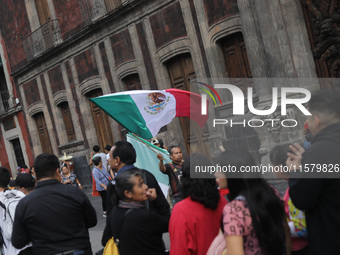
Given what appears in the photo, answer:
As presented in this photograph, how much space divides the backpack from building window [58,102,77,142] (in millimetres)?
14998

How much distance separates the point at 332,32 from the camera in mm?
10258

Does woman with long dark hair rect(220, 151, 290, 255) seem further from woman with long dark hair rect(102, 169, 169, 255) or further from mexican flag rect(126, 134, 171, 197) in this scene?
mexican flag rect(126, 134, 171, 197)

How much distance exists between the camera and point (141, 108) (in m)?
5.88

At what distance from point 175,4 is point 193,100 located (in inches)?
304

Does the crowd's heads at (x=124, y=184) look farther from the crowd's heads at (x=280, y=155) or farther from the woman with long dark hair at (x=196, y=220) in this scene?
the crowd's heads at (x=280, y=155)

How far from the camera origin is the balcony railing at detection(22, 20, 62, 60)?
63.1ft

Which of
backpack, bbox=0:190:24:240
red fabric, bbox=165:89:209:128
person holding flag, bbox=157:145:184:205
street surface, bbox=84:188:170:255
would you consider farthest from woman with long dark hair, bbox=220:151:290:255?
street surface, bbox=84:188:170:255

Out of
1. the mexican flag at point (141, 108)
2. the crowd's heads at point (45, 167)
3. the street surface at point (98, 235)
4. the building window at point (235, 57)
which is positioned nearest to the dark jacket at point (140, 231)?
the crowd's heads at point (45, 167)

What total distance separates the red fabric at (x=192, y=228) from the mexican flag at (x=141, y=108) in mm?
2453

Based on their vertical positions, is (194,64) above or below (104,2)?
below

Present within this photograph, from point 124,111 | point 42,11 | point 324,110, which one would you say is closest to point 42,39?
point 42,11

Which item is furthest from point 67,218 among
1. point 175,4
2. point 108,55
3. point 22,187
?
point 108,55

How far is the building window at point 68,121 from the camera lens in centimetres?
2020

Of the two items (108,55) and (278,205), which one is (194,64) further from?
(278,205)
